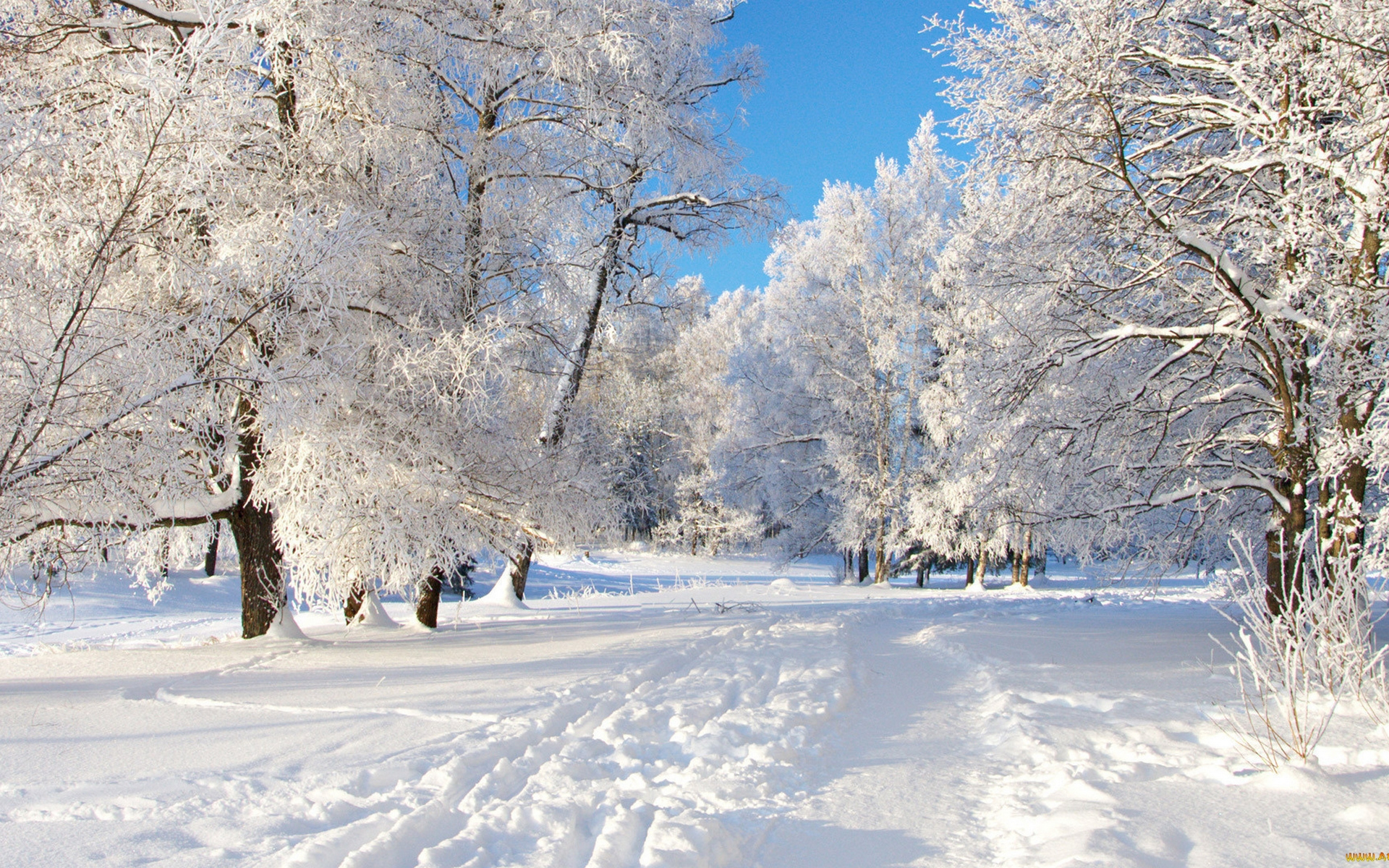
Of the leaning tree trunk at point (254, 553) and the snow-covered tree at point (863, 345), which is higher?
the snow-covered tree at point (863, 345)

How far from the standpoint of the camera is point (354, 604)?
9.22 metres

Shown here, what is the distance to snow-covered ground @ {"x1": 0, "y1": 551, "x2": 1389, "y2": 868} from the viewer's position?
2.90m

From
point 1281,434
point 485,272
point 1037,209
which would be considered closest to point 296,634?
point 485,272

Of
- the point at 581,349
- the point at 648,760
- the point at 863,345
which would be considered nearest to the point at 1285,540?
the point at 648,760

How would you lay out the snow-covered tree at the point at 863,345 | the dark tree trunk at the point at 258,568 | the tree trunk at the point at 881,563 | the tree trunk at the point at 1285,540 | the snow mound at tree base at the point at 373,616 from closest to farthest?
the tree trunk at the point at 1285,540, the dark tree trunk at the point at 258,568, the snow mound at tree base at the point at 373,616, the snow-covered tree at the point at 863,345, the tree trunk at the point at 881,563

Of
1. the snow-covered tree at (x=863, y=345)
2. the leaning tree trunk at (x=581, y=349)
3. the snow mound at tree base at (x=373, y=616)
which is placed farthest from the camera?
the snow-covered tree at (x=863, y=345)

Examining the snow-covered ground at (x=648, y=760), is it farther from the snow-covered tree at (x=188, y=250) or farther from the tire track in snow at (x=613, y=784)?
the snow-covered tree at (x=188, y=250)

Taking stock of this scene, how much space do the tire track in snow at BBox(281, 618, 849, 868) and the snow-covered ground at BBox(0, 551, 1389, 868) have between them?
0.01 meters

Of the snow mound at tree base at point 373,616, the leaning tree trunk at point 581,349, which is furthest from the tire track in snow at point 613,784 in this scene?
the leaning tree trunk at point 581,349

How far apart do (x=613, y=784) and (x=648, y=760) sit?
446 millimetres

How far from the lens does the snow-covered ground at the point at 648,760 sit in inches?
114

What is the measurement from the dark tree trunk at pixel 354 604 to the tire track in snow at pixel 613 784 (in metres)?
3.75

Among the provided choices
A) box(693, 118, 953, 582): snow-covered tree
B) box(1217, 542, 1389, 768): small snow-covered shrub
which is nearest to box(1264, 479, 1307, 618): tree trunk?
box(1217, 542, 1389, 768): small snow-covered shrub

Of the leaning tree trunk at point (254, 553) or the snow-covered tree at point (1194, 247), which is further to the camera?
the leaning tree trunk at point (254, 553)
